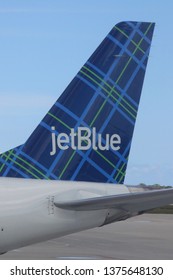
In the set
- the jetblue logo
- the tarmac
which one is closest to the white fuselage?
the jetblue logo

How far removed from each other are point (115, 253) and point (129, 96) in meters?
11.3

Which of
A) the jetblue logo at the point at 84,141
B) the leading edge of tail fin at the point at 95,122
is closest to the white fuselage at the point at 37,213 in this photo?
the leading edge of tail fin at the point at 95,122

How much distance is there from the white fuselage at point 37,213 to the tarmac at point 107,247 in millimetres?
9670

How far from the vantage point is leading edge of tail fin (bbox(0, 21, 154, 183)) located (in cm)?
1448

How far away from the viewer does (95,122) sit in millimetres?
15055

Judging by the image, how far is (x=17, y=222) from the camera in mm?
13234

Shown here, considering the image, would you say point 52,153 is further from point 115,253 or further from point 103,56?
point 115,253

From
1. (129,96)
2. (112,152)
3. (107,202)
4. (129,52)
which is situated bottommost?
(107,202)

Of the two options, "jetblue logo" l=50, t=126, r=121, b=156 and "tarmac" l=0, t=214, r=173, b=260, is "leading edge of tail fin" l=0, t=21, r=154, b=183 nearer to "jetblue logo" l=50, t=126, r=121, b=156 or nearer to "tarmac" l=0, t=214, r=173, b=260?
"jetblue logo" l=50, t=126, r=121, b=156

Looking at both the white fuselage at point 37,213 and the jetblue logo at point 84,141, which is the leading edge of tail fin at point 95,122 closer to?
the jetblue logo at point 84,141

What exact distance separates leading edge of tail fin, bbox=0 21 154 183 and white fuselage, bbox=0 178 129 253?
48cm

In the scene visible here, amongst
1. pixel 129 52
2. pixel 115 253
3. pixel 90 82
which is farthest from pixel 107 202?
pixel 115 253

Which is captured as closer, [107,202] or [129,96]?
[107,202]
